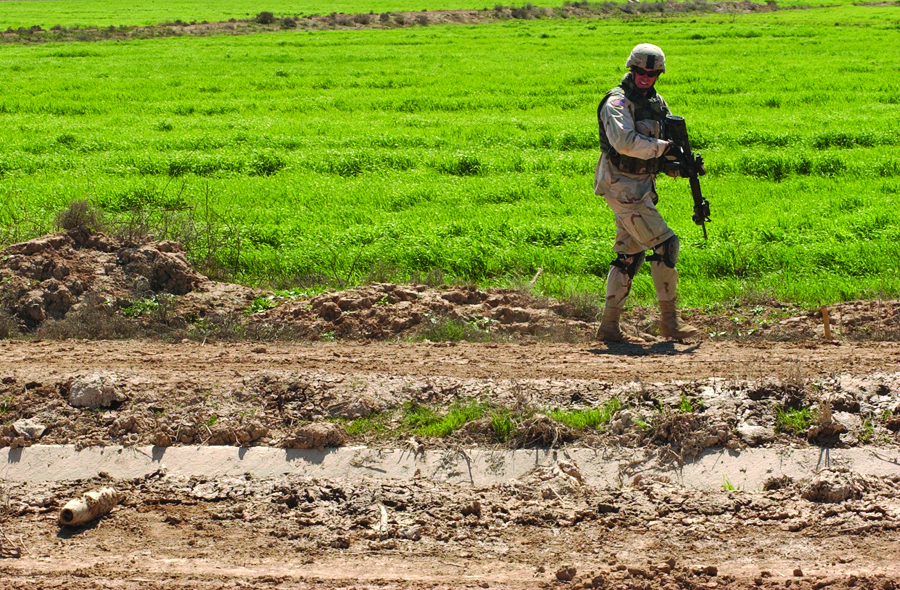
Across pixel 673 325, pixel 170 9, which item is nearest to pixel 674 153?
pixel 673 325

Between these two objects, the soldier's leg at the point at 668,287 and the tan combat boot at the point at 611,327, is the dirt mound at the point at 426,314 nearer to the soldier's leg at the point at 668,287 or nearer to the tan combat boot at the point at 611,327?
the tan combat boot at the point at 611,327

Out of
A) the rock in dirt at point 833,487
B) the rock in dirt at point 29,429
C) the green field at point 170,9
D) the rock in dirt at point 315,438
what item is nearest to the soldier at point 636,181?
the rock in dirt at point 833,487

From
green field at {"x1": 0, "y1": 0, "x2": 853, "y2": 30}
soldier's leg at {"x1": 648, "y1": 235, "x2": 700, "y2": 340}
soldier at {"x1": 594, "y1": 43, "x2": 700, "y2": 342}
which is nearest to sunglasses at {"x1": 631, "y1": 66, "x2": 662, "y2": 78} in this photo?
soldier at {"x1": 594, "y1": 43, "x2": 700, "y2": 342}

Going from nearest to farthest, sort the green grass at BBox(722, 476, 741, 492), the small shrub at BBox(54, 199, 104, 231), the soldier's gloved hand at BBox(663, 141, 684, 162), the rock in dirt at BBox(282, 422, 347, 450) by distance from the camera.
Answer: the green grass at BBox(722, 476, 741, 492)
the rock in dirt at BBox(282, 422, 347, 450)
the soldier's gloved hand at BBox(663, 141, 684, 162)
the small shrub at BBox(54, 199, 104, 231)

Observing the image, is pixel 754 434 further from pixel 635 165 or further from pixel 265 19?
pixel 265 19

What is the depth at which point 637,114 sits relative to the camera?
6336 millimetres

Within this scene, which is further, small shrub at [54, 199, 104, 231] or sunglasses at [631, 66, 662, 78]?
small shrub at [54, 199, 104, 231]

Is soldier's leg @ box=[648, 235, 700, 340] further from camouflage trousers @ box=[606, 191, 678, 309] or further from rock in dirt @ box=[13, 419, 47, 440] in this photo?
rock in dirt @ box=[13, 419, 47, 440]

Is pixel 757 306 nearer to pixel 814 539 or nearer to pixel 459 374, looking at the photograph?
pixel 459 374

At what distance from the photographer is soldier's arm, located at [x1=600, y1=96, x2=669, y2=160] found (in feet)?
19.9

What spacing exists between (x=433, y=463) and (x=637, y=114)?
3.02 metres

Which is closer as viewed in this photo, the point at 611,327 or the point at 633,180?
the point at 633,180

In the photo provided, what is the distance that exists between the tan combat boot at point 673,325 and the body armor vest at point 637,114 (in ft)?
3.27

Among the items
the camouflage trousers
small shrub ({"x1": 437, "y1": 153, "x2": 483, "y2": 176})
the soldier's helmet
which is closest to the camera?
the soldier's helmet
